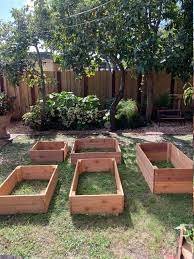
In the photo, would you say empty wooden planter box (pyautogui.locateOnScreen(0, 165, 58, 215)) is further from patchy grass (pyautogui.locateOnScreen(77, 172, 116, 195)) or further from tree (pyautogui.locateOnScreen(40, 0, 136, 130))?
tree (pyautogui.locateOnScreen(40, 0, 136, 130))

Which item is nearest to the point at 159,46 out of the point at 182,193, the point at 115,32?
the point at 115,32

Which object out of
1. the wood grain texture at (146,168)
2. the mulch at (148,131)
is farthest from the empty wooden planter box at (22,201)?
the mulch at (148,131)

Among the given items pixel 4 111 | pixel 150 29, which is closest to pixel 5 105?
pixel 4 111

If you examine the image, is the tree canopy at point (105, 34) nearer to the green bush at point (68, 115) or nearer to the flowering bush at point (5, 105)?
the flowering bush at point (5, 105)

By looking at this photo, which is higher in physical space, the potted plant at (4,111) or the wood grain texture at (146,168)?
the potted plant at (4,111)

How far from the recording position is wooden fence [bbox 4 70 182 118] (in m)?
8.00

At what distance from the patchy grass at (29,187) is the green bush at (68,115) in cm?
334

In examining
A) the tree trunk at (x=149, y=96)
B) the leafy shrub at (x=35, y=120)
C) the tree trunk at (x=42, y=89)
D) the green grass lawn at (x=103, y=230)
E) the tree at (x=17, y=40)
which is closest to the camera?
the green grass lawn at (x=103, y=230)

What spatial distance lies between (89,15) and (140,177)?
410cm

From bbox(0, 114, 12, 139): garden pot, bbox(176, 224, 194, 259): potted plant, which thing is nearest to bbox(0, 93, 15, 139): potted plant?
bbox(0, 114, 12, 139): garden pot

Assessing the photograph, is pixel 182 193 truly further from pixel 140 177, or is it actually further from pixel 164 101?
pixel 164 101

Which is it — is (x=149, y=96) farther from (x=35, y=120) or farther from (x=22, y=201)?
(x=22, y=201)

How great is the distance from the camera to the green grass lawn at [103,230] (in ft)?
7.22

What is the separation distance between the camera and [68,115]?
6789 mm
